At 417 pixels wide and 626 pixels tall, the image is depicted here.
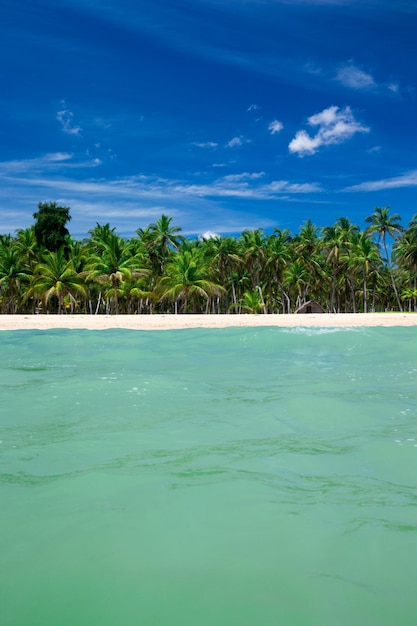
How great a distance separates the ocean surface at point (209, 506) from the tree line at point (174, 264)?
109ft

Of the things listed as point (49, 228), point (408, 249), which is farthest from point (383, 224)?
point (49, 228)

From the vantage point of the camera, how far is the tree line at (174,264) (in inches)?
1641

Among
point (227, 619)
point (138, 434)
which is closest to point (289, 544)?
point (227, 619)

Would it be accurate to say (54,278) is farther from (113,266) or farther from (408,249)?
(408,249)

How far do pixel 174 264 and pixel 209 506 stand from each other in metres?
40.4

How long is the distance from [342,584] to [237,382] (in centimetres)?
672

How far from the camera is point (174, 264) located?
43.8 m

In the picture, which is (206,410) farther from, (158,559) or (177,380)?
(158,559)

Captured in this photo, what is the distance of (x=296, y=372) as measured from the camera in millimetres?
10898

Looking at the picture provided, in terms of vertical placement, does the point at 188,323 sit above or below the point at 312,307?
below

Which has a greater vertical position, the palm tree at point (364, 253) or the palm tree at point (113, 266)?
the palm tree at point (364, 253)

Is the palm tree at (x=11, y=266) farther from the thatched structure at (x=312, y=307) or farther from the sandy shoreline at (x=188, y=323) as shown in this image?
the thatched structure at (x=312, y=307)

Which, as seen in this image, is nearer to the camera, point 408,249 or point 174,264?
point 174,264

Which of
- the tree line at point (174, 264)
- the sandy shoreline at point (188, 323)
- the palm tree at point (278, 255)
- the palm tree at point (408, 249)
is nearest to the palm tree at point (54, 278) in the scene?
the tree line at point (174, 264)
